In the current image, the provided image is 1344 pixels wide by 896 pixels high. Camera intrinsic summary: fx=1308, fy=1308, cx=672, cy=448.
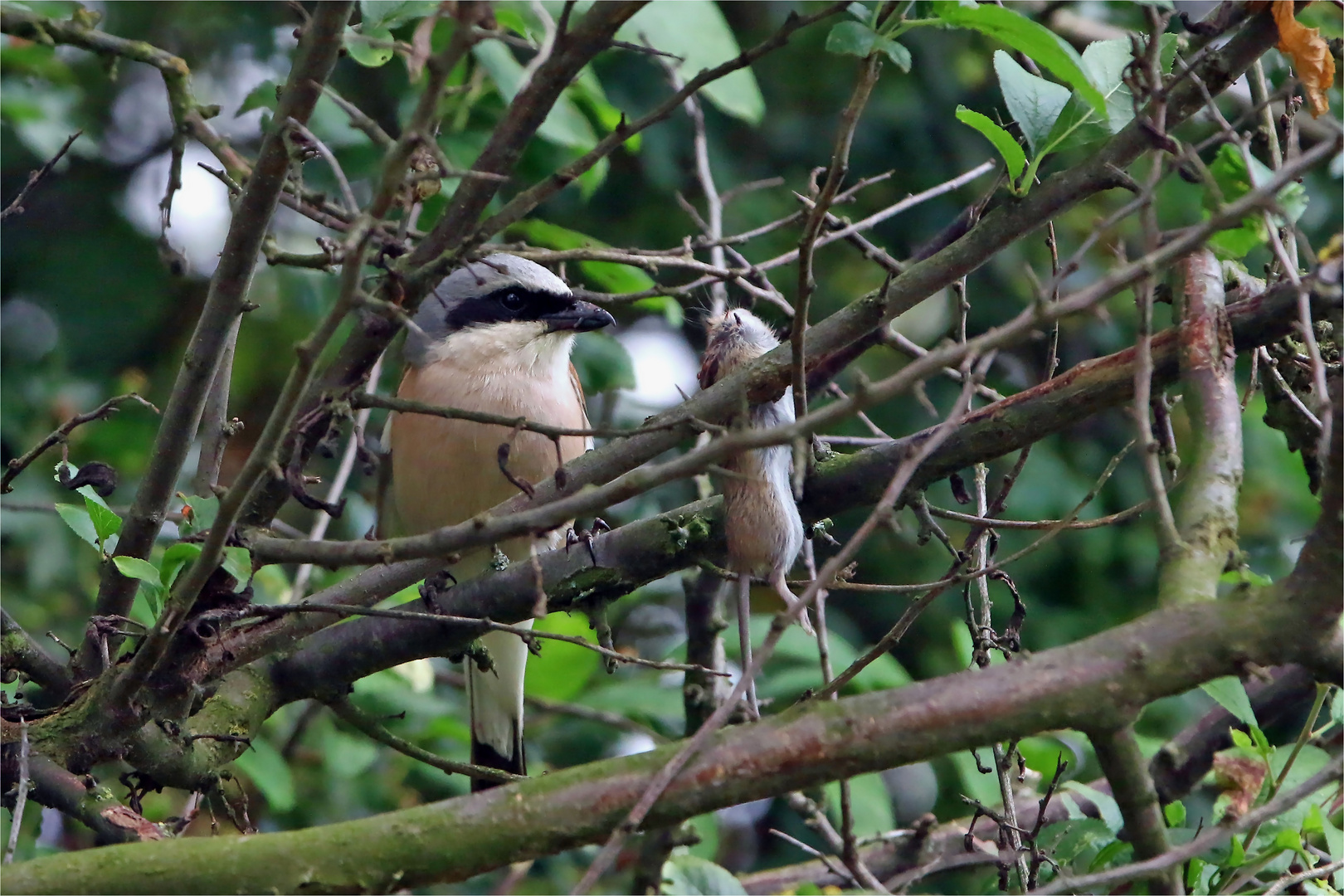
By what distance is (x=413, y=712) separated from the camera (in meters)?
4.54

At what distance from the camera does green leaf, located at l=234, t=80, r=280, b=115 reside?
3898mm

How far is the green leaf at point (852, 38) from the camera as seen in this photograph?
2.20 metres

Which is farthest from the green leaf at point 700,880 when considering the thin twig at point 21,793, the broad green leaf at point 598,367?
the broad green leaf at point 598,367

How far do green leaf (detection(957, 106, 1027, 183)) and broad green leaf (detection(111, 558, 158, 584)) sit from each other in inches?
66.6

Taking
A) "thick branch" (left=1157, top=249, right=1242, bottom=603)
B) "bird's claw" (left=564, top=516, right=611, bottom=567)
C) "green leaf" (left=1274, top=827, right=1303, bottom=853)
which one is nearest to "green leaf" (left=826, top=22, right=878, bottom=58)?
"thick branch" (left=1157, top=249, right=1242, bottom=603)

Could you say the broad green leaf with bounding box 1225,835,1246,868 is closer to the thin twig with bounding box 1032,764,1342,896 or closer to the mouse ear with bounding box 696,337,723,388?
the thin twig with bounding box 1032,764,1342,896

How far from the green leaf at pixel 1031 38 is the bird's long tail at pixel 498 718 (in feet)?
9.02

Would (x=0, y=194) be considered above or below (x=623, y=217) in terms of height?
above

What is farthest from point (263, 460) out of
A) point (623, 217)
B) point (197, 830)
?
point (623, 217)

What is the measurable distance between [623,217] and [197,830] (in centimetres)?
337

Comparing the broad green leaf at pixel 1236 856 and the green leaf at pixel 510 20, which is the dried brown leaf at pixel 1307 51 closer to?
the broad green leaf at pixel 1236 856

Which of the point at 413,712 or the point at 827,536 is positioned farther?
the point at 413,712

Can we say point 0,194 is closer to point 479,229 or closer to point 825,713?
point 479,229

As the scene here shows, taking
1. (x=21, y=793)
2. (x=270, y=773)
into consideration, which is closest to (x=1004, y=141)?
(x=21, y=793)
